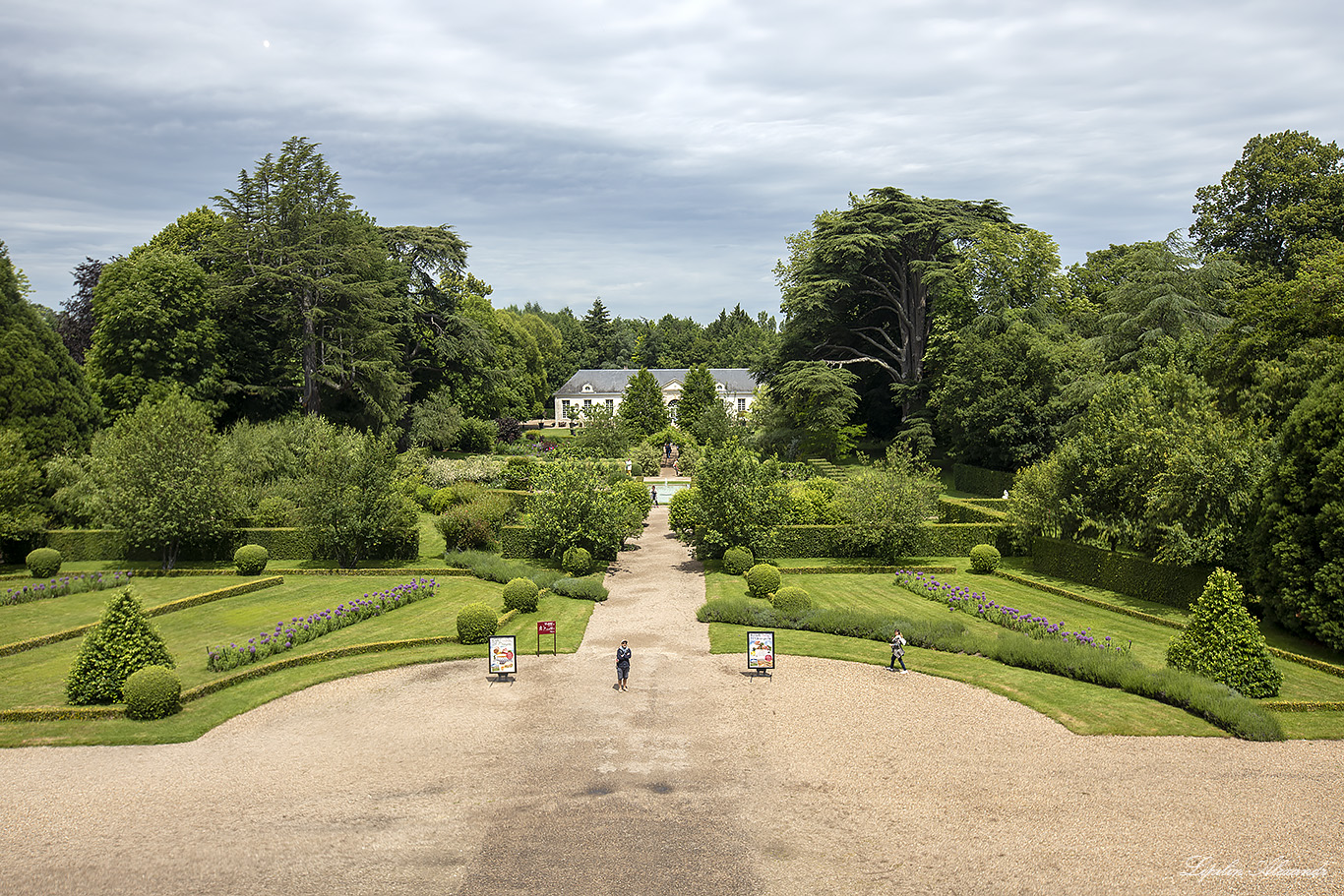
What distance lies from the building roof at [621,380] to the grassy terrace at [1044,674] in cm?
9055

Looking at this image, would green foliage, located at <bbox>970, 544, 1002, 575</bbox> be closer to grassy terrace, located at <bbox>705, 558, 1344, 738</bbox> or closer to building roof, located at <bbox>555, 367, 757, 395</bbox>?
grassy terrace, located at <bbox>705, 558, 1344, 738</bbox>

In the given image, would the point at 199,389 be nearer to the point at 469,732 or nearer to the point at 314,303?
the point at 314,303

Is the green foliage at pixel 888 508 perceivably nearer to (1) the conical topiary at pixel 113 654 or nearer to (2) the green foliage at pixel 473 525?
(2) the green foliage at pixel 473 525

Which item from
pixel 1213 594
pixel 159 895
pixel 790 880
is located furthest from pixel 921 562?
pixel 159 895

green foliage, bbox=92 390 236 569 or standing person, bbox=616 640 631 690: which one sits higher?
green foliage, bbox=92 390 236 569

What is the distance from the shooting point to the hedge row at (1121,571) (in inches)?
979

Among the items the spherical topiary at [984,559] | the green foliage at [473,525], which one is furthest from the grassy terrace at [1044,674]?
the green foliage at [473,525]

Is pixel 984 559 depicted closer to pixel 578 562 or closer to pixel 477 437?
pixel 578 562

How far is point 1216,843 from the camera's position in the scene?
37.9 ft

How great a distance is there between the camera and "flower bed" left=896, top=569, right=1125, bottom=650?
21.6 metres

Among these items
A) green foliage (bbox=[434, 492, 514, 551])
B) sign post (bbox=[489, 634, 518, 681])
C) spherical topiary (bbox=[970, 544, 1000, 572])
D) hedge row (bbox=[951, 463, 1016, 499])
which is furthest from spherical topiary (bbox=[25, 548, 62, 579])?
hedge row (bbox=[951, 463, 1016, 499])

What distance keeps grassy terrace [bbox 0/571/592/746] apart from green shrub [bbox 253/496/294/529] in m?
5.25

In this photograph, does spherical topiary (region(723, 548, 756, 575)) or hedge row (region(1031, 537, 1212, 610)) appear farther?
spherical topiary (region(723, 548, 756, 575))

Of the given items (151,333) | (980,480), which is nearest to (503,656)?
(980,480)
